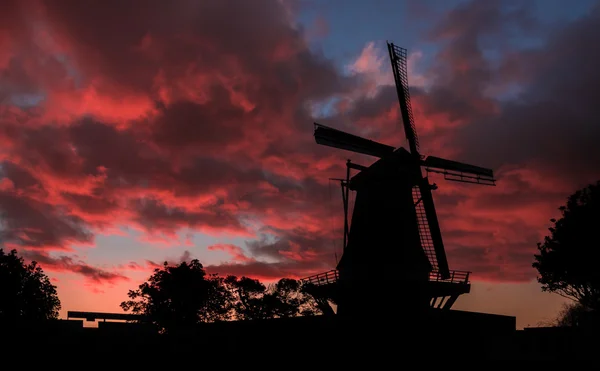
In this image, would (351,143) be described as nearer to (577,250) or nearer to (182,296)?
(577,250)

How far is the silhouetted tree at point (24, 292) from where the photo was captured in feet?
191

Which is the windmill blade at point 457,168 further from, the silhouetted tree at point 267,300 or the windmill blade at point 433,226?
the silhouetted tree at point 267,300

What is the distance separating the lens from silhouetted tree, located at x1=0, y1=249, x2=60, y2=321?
58.2m

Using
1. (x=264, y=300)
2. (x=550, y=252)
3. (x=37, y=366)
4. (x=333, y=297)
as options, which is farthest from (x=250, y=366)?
(x=264, y=300)

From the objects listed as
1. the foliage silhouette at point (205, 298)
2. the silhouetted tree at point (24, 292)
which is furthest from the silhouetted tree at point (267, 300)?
the silhouetted tree at point (24, 292)

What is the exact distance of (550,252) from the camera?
42.9 m

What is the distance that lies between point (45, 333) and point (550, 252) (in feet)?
118

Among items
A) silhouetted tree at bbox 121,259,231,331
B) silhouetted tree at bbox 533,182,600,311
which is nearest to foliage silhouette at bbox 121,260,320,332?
silhouetted tree at bbox 121,259,231,331

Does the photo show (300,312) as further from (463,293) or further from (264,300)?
(463,293)

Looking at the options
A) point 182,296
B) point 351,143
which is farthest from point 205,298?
point 351,143

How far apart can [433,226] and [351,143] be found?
7342 mm

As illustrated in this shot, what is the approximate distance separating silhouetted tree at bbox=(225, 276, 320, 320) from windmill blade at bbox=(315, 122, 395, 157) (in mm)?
37077

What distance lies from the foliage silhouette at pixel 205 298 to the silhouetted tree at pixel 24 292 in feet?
28.5

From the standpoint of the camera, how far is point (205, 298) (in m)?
68.0
